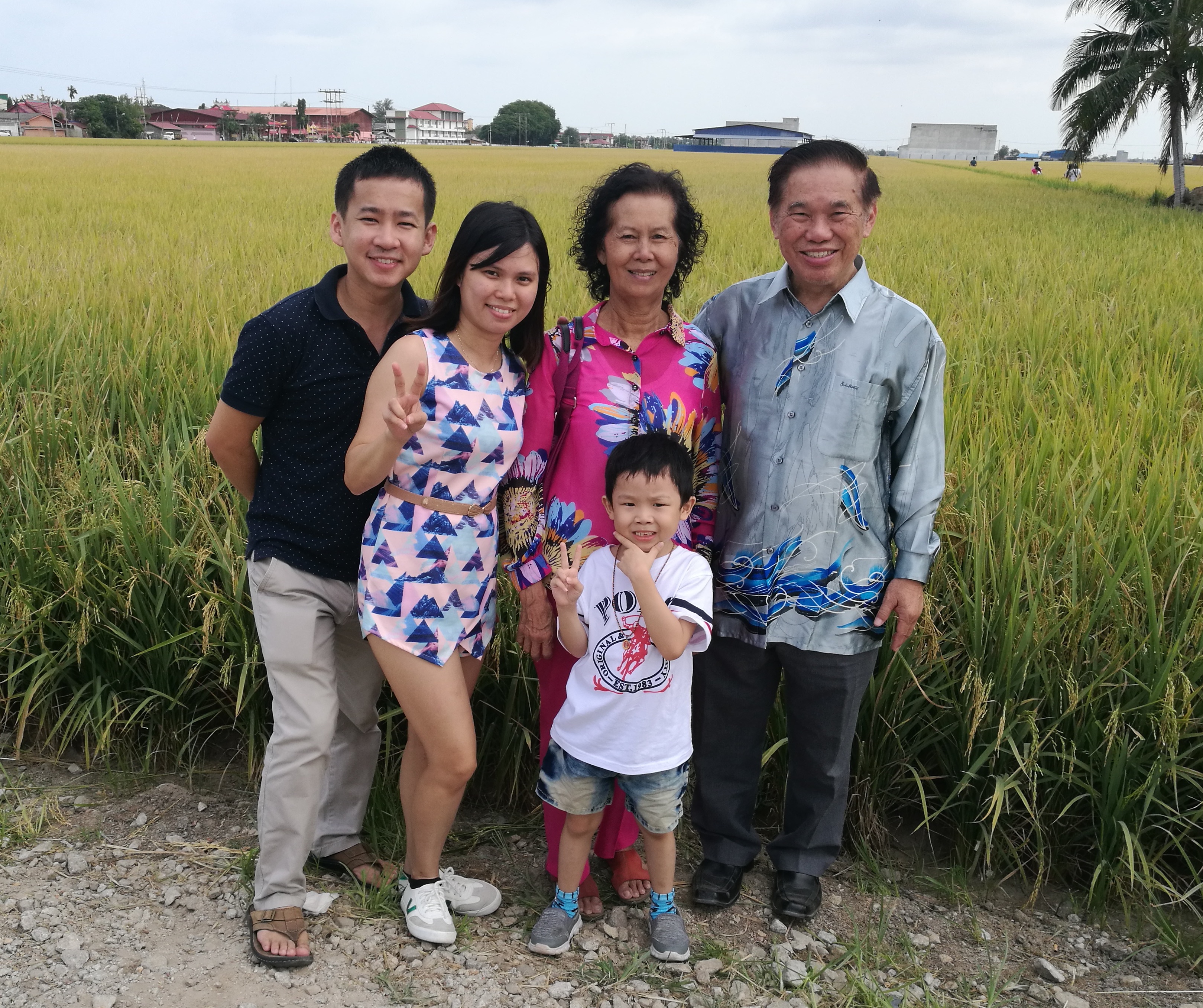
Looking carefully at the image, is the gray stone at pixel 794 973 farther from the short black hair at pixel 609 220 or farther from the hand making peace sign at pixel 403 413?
the short black hair at pixel 609 220

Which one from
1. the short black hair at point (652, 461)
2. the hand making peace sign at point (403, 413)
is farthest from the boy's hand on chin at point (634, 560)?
the hand making peace sign at point (403, 413)

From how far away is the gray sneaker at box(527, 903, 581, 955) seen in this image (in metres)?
2.03

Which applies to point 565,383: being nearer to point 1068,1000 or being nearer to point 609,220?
point 609,220

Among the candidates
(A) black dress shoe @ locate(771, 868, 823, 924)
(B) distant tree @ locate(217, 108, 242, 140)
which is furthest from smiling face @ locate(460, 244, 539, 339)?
(B) distant tree @ locate(217, 108, 242, 140)

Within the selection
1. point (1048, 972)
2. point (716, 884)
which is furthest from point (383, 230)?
point (1048, 972)

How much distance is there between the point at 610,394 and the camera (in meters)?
2.04

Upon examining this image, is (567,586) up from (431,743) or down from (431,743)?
up

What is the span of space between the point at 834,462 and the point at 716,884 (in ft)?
3.45

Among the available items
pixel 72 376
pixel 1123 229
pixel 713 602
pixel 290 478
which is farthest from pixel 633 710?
pixel 1123 229

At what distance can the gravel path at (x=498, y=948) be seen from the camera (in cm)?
190

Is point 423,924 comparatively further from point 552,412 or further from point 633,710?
point 552,412

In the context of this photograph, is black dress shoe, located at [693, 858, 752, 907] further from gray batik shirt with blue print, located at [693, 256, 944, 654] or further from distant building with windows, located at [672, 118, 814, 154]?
distant building with windows, located at [672, 118, 814, 154]

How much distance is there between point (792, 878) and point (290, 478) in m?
1.47

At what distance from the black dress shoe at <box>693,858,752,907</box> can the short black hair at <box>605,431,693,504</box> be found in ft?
3.21
